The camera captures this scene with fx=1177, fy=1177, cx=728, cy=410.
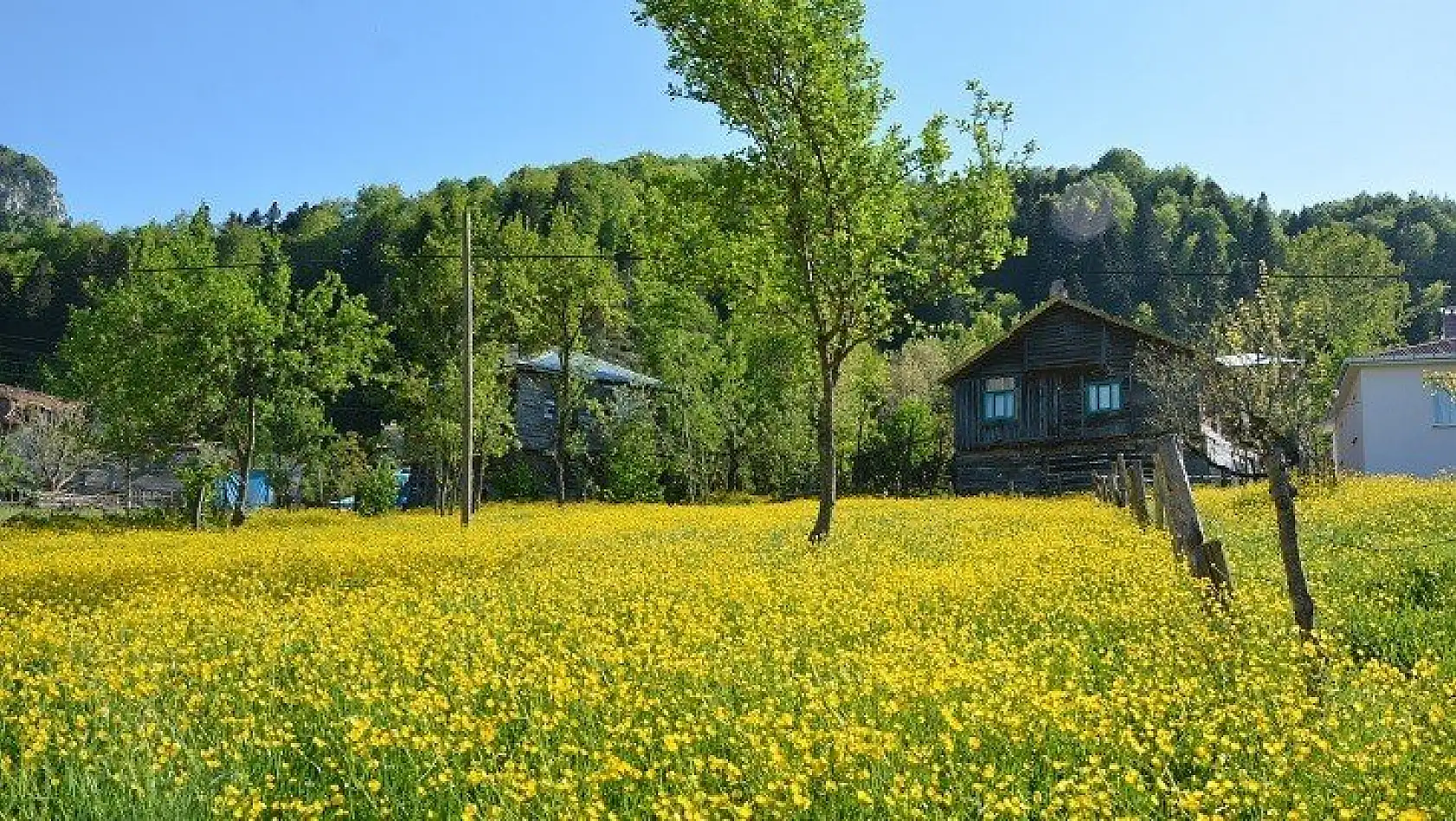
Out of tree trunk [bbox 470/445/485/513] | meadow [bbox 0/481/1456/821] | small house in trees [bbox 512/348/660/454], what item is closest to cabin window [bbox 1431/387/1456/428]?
meadow [bbox 0/481/1456/821]

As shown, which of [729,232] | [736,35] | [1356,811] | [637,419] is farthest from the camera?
[637,419]

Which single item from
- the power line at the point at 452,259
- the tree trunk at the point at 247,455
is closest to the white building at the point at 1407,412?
the power line at the point at 452,259

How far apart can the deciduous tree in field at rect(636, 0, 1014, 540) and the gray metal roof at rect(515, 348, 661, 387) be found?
39.2 meters

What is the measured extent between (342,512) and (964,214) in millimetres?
27739

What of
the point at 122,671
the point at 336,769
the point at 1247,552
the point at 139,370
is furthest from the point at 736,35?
the point at 139,370

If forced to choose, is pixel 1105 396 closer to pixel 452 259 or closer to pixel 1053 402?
pixel 1053 402

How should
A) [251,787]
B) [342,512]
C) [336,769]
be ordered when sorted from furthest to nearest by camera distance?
[342,512], [336,769], [251,787]

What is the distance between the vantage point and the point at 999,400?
2085 inches

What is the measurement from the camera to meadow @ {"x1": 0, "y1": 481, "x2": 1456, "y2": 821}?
574 cm

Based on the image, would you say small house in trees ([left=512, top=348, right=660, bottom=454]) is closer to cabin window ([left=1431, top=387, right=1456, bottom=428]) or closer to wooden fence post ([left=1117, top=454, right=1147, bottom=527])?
cabin window ([left=1431, top=387, right=1456, bottom=428])

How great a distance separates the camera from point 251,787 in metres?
5.68

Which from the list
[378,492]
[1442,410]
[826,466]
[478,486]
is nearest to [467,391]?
[826,466]

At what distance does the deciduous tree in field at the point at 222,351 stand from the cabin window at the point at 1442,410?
126ft

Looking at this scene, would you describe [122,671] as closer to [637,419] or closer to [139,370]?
[139,370]
